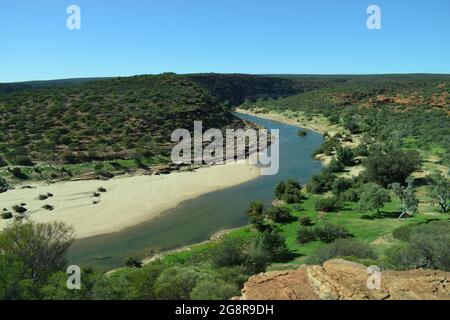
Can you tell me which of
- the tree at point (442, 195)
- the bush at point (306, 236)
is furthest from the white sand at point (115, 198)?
the tree at point (442, 195)

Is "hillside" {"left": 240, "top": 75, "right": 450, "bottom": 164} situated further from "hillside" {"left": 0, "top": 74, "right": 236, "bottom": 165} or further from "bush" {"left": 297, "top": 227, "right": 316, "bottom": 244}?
"bush" {"left": 297, "top": 227, "right": 316, "bottom": 244}

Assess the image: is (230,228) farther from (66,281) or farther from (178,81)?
(178,81)

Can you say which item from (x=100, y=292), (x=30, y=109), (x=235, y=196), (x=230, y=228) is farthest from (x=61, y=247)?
(x=30, y=109)

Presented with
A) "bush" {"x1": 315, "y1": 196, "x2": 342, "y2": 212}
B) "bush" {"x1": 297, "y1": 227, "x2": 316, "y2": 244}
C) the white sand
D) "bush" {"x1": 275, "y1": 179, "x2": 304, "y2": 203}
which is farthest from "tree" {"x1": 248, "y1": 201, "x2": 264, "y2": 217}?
the white sand

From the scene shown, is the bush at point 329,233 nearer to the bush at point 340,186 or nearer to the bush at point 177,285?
the bush at point 340,186

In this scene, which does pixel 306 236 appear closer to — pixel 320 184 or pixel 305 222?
pixel 305 222
